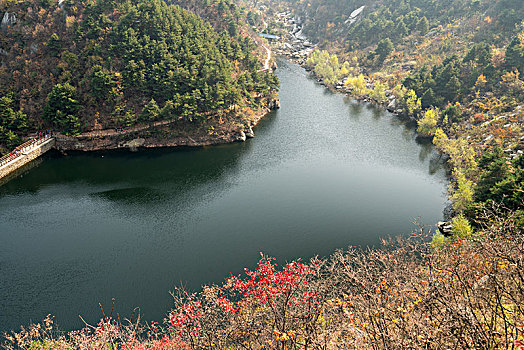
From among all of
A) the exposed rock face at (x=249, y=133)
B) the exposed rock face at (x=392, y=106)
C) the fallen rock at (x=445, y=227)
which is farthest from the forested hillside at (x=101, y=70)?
the fallen rock at (x=445, y=227)

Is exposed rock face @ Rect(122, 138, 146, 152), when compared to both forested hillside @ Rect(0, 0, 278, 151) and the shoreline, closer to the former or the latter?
the shoreline

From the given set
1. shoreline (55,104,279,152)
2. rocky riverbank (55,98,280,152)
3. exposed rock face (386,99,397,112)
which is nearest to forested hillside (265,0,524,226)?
exposed rock face (386,99,397,112)

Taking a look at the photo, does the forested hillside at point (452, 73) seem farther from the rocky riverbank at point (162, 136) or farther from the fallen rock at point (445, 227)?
the rocky riverbank at point (162, 136)

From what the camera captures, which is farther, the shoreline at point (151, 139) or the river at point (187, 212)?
the shoreline at point (151, 139)

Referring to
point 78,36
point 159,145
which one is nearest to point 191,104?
point 159,145

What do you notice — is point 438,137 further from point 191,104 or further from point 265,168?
point 191,104

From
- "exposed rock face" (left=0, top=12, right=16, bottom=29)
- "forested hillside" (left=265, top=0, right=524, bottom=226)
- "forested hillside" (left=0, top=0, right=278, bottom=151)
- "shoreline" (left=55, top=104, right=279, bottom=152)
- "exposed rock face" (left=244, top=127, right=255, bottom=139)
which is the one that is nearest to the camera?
"forested hillside" (left=265, top=0, right=524, bottom=226)
